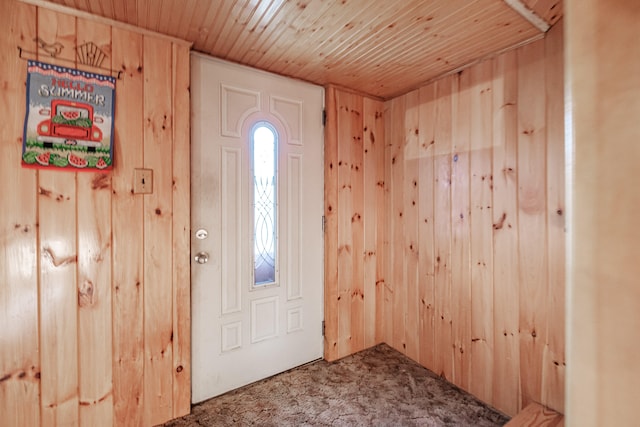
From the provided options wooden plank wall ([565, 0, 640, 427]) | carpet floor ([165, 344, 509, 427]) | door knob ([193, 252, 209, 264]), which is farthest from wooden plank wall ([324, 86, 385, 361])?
wooden plank wall ([565, 0, 640, 427])

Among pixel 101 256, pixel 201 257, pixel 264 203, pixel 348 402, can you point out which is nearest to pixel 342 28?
pixel 264 203

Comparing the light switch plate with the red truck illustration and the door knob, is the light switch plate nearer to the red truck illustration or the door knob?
the red truck illustration

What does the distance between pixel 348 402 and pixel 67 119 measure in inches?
92.6

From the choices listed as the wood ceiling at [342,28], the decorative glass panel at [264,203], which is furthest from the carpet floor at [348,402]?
the wood ceiling at [342,28]

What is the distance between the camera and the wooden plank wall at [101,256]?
1.37 meters

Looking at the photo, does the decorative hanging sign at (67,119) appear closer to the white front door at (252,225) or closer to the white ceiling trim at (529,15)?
the white front door at (252,225)

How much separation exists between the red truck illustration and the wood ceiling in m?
0.50

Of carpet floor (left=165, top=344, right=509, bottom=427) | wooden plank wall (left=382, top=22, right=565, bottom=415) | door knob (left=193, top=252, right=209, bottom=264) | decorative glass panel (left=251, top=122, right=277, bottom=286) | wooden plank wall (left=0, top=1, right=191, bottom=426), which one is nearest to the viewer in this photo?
wooden plank wall (left=0, top=1, right=191, bottom=426)

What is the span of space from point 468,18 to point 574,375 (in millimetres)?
1814

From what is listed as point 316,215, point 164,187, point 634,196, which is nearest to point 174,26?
point 164,187

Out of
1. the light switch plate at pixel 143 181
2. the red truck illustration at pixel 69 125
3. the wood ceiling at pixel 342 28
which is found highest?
the wood ceiling at pixel 342 28

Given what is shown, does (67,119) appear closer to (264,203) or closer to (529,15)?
(264,203)

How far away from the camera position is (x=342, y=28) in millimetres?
1642

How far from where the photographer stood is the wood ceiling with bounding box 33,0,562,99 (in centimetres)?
144
